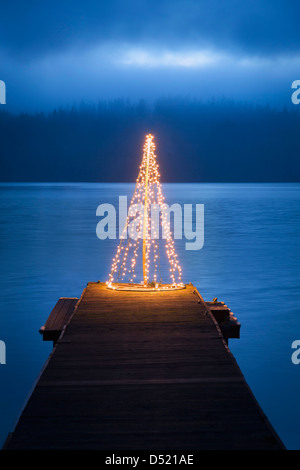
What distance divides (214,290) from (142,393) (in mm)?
9631

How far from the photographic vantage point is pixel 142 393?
5000 mm

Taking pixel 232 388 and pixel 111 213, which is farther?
pixel 111 213

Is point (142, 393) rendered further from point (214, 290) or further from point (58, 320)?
point (214, 290)

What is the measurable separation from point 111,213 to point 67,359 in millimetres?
42867

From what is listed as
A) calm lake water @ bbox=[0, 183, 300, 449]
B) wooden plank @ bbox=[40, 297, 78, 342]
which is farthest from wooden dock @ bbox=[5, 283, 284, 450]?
calm lake water @ bbox=[0, 183, 300, 449]

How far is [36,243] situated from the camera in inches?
992

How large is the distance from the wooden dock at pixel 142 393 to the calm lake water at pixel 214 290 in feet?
4.79

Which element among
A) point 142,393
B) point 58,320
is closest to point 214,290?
point 58,320

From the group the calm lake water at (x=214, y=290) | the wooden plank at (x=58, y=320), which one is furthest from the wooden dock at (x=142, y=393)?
the calm lake water at (x=214, y=290)

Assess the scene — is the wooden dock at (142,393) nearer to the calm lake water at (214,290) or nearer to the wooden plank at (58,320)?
the wooden plank at (58,320)

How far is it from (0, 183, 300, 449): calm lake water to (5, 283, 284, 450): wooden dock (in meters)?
1.46
